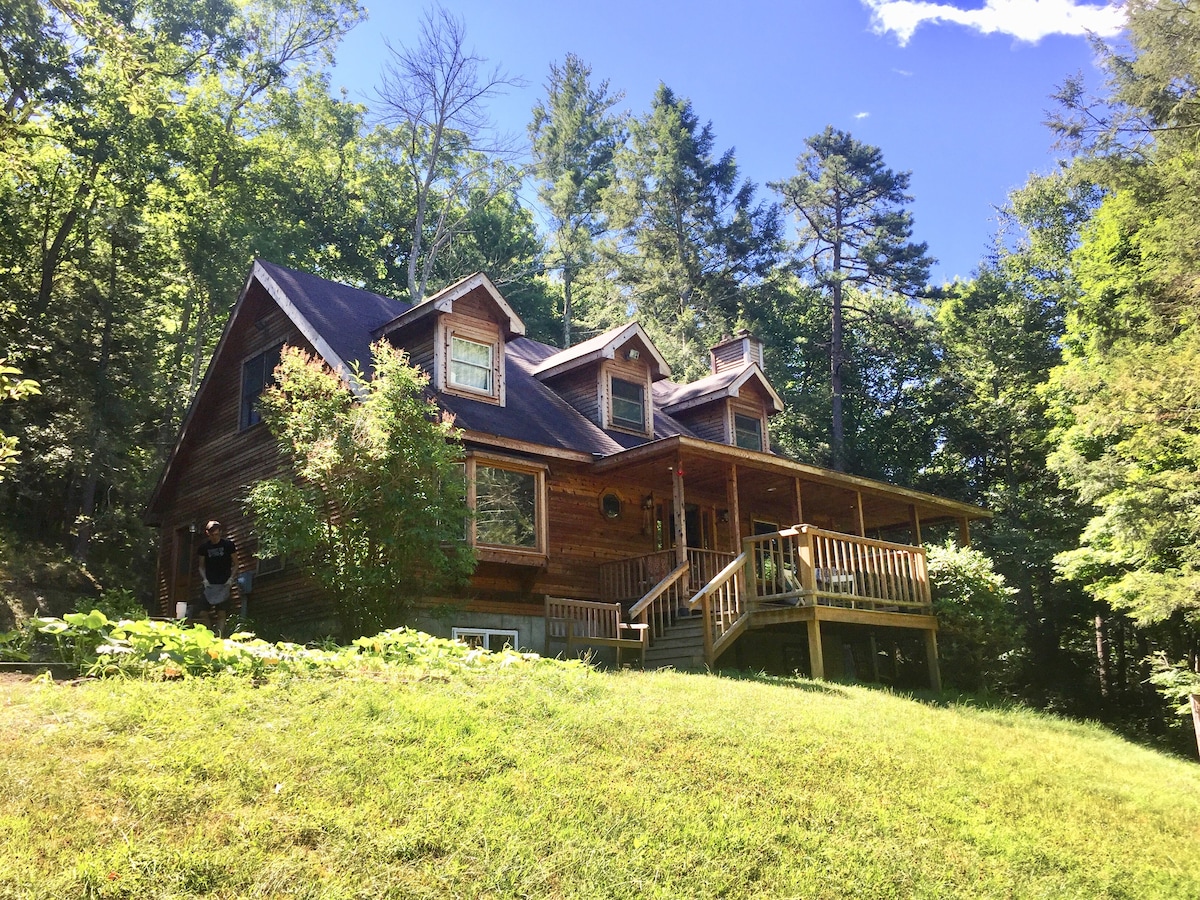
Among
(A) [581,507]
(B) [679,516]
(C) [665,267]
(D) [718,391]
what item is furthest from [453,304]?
(C) [665,267]

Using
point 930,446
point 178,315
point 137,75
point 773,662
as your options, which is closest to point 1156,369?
point 773,662

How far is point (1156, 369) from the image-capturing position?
1521 centimetres

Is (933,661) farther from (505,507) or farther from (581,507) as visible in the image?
(505,507)

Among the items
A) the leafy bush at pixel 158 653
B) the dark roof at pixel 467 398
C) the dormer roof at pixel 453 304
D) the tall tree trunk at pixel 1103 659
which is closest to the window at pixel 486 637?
the dark roof at pixel 467 398

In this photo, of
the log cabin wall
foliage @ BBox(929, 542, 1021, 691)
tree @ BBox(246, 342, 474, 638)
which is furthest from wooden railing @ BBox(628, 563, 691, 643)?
the log cabin wall

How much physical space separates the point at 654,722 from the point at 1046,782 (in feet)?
12.9

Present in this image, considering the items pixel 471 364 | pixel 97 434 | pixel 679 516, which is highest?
pixel 97 434

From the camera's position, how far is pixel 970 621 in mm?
16641

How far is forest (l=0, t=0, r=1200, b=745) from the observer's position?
17578 millimetres

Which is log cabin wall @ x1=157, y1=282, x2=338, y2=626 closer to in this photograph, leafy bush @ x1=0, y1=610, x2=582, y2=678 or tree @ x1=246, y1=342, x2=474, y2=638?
tree @ x1=246, y1=342, x2=474, y2=638

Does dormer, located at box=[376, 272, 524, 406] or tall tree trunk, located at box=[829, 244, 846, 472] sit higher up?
tall tree trunk, located at box=[829, 244, 846, 472]

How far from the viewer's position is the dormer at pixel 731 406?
844 inches

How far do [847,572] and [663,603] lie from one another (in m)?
3.05

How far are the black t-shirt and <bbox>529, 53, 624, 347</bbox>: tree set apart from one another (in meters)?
29.2
